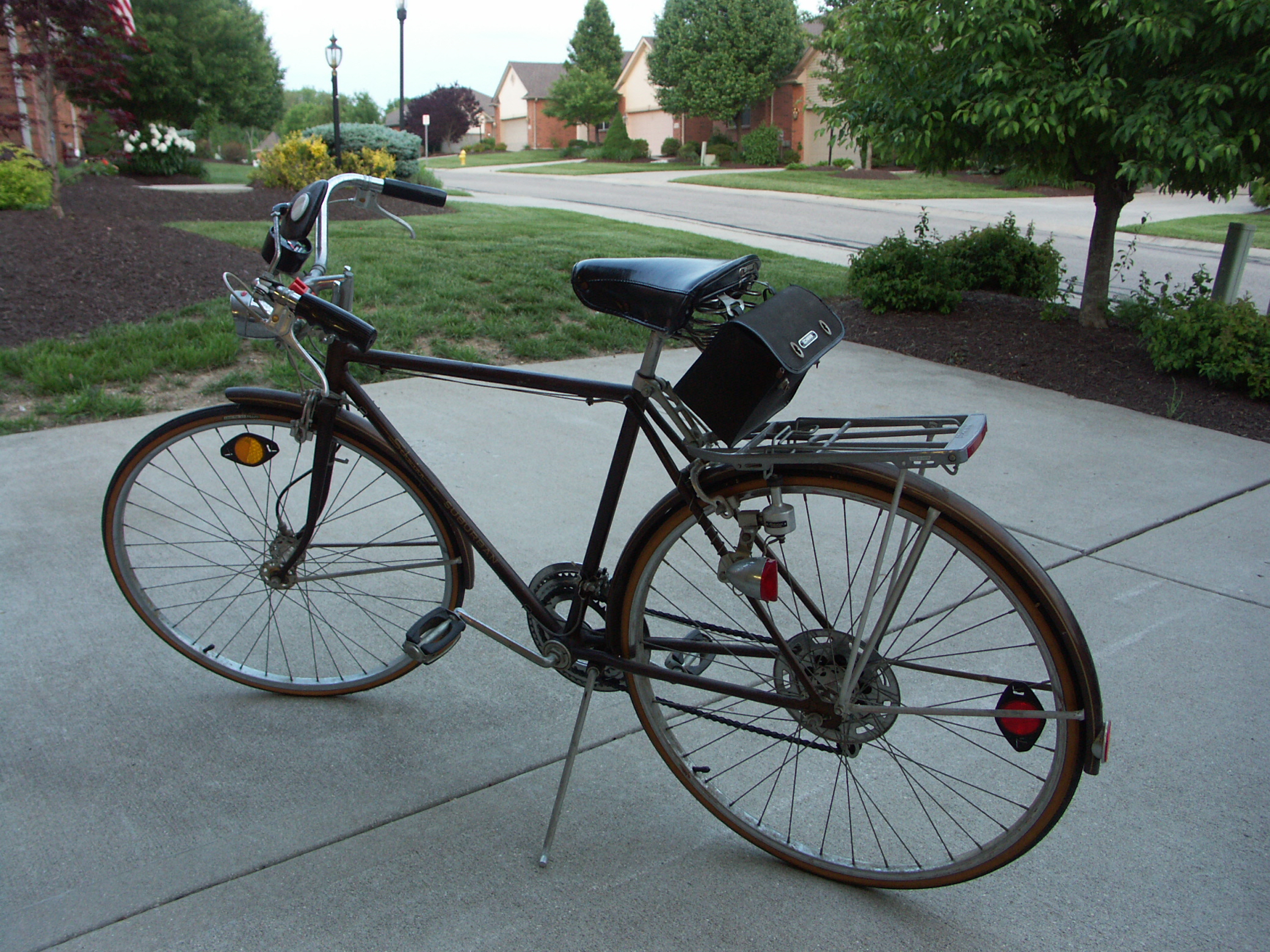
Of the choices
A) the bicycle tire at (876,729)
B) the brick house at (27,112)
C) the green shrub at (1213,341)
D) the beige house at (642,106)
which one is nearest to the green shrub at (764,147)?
the beige house at (642,106)

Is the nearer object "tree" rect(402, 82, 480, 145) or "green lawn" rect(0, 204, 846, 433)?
"green lawn" rect(0, 204, 846, 433)

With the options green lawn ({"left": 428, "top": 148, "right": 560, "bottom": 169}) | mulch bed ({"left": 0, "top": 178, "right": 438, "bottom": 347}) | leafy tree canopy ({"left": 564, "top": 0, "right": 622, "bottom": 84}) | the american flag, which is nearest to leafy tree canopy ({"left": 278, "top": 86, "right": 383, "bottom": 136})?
green lawn ({"left": 428, "top": 148, "right": 560, "bottom": 169})

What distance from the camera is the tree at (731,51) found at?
41.8m

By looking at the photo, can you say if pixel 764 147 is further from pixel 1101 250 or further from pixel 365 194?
pixel 365 194

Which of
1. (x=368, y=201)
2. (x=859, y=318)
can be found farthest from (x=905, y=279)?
(x=368, y=201)

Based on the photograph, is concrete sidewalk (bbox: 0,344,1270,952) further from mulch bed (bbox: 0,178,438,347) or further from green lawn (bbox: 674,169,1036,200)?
green lawn (bbox: 674,169,1036,200)

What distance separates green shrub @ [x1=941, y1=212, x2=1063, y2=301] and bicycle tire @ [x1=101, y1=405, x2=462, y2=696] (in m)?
6.49

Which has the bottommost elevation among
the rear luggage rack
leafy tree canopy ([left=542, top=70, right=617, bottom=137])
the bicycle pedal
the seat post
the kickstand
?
the kickstand

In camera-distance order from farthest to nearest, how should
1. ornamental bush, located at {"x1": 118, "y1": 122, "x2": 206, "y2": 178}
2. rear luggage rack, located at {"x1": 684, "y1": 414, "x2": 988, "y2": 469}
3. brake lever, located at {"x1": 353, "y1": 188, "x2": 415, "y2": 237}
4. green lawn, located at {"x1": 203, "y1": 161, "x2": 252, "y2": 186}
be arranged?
1. green lawn, located at {"x1": 203, "y1": 161, "x2": 252, "y2": 186}
2. ornamental bush, located at {"x1": 118, "y1": 122, "x2": 206, "y2": 178}
3. brake lever, located at {"x1": 353, "y1": 188, "x2": 415, "y2": 237}
4. rear luggage rack, located at {"x1": 684, "y1": 414, "x2": 988, "y2": 469}

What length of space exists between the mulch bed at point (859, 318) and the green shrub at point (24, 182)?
786mm

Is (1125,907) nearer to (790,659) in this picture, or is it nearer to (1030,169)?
(790,659)

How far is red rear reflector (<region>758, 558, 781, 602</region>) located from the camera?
1.99 meters

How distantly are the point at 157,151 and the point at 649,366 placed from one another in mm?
20312

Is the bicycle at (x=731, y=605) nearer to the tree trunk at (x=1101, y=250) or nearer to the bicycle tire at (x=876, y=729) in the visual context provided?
the bicycle tire at (x=876, y=729)
